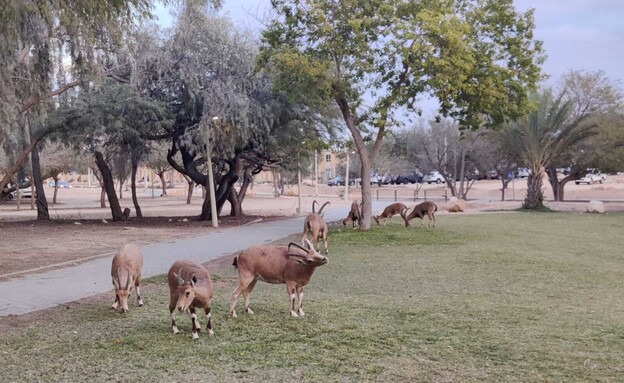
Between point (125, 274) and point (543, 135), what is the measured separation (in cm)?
3040

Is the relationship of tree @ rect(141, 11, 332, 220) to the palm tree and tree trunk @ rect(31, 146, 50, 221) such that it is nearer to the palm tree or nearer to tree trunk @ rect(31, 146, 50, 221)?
tree trunk @ rect(31, 146, 50, 221)

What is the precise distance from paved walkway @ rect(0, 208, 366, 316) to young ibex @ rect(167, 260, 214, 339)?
3193 mm

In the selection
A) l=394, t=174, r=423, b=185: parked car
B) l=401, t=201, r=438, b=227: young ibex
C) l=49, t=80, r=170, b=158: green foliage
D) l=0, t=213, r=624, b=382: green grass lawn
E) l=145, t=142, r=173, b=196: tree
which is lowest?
l=0, t=213, r=624, b=382: green grass lawn

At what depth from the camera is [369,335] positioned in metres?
6.98

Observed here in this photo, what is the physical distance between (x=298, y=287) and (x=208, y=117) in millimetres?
17203

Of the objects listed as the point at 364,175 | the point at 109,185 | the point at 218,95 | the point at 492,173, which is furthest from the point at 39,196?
the point at 492,173

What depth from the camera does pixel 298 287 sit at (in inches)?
306

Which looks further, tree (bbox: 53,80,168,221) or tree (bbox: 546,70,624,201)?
tree (bbox: 546,70,624,201)

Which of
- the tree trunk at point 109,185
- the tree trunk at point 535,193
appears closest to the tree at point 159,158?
the tree trunk at point 109,185

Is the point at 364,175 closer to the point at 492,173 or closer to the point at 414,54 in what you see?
the point at 414,54

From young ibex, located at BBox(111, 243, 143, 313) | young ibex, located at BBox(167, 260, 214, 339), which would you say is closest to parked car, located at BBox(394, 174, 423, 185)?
young ibex, located at BBox(111, 243, 143, 313)

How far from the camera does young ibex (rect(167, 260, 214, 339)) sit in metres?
6.46

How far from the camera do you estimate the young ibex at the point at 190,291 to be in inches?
255

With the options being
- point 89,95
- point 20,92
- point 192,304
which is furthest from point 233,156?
point 192,304
